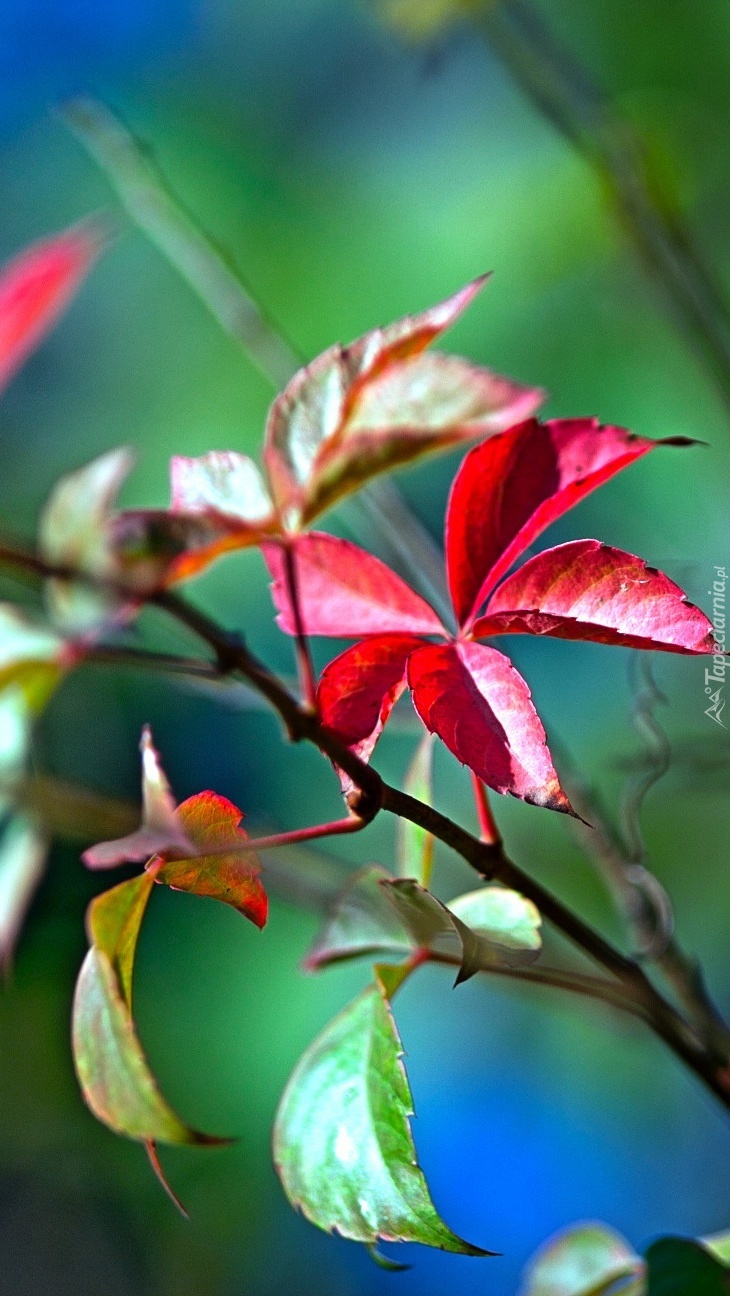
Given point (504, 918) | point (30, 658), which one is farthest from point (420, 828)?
point (30, 658)

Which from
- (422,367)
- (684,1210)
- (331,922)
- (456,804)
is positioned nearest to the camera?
(422,367)

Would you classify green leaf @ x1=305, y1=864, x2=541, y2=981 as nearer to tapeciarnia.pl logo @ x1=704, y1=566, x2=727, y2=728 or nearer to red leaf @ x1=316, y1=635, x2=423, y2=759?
red leaf @ x1=316, y1=635, x2=423, y2=759

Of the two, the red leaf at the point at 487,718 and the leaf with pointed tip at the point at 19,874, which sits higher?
the leaf with pointed tip at the point at 19,874

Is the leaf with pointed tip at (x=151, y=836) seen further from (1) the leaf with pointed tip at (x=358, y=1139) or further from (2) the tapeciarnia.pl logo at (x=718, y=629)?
(2) the tapeciarnia.pl logo at (x=718, y=629)

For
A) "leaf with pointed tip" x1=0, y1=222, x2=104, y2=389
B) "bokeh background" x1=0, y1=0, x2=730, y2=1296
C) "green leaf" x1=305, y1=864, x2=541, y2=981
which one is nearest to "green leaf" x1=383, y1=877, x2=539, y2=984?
"green leaf" x1=305, y1=864, x2=541, y2=981

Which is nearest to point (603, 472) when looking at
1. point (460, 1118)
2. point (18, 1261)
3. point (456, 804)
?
point (456, 804)

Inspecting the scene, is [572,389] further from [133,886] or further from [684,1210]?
[133,886]

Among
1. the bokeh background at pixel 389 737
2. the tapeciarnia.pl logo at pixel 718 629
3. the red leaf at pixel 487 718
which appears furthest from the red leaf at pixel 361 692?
the bokeh background at pixel 389 737
